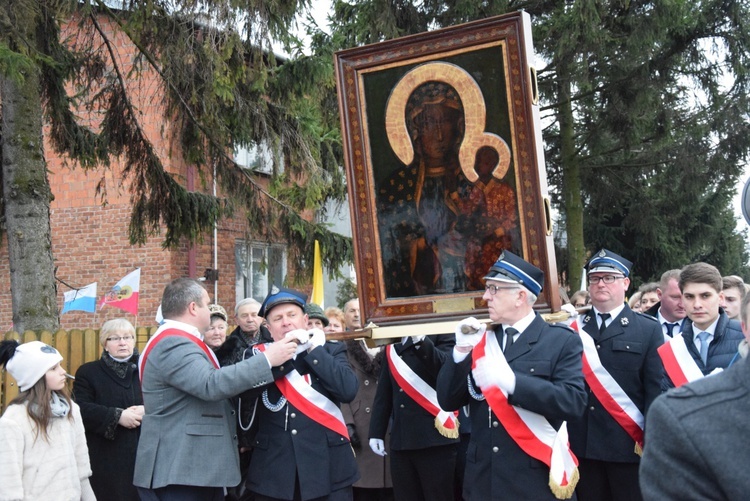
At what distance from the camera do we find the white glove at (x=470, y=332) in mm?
4051

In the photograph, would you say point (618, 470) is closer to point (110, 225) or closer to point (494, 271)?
point (494, 271)

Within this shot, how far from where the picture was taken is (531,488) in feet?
12.9

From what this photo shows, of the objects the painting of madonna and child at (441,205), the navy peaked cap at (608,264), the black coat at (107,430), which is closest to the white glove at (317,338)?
the painting of madonna and child at (441,205)

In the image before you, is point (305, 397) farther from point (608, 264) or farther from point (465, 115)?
point (608, 264)

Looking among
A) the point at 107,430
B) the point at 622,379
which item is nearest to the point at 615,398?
the point at 622,379

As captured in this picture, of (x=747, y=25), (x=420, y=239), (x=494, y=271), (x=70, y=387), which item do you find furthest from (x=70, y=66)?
(x=747, y=25)

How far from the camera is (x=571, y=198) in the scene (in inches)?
566

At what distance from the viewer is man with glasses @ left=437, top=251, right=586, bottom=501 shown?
3857 millimetres

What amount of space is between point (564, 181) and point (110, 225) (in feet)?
27.4

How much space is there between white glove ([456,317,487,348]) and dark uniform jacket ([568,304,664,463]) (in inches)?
52.5

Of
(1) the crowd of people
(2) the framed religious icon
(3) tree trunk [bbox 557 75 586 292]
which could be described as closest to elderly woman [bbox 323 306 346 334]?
(1) the crowd of people

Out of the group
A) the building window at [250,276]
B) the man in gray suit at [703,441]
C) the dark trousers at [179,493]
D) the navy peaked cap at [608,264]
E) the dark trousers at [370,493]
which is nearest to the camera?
the man in gray suit at [703,441]

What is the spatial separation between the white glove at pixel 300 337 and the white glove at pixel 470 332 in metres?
0.78

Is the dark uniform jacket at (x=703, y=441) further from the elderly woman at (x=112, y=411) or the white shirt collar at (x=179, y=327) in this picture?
the elderly woman at (x=112, y=411)
